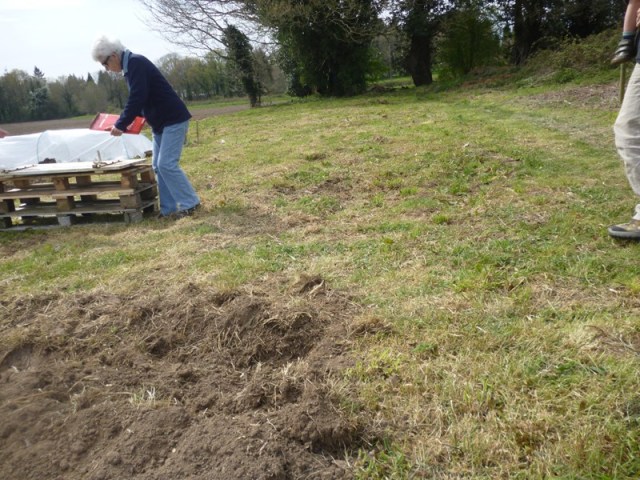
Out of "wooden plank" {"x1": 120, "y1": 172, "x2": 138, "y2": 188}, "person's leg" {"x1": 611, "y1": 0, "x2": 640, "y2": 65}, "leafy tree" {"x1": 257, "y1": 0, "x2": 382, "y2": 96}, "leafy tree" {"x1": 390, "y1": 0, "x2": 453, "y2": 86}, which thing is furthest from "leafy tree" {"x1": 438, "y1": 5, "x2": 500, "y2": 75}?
"person's leg" {"x1": 611, "y1": 0, "x2": 640, "y2": 65}

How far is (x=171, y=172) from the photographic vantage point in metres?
5.85

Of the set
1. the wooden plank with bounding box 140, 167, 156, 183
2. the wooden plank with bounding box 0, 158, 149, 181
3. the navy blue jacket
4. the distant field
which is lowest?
the distant field

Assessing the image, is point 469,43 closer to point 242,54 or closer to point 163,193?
point 242,54

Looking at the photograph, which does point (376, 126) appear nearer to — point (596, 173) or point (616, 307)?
point (596, 173)

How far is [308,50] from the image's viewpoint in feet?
83.2

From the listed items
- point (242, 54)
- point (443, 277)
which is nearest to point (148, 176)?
point (443, 277)

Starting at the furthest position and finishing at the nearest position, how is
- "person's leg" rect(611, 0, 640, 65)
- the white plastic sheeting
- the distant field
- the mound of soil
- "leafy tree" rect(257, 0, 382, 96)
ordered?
the distant field → "leafy tree" rect(257, 0, 382, 96) → the white plastic sheeting → "person's leg" rect(611, 0, 640, 65) → the mound of soil

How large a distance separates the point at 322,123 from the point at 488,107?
4.61m

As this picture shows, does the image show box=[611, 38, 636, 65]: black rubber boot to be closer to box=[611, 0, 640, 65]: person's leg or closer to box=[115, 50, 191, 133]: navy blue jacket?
box=[611, 0, 640, 65]: person's leg

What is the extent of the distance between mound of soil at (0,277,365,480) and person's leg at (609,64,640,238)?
2310 mm

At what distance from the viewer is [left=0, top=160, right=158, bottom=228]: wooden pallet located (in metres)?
5.69

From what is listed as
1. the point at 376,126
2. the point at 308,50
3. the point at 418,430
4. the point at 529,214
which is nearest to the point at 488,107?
the point at 376,126

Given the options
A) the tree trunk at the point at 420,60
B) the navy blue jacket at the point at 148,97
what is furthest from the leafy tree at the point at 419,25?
the navy blue jacket at the point at 148,97

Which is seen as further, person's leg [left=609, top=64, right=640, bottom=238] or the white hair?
the white hair
